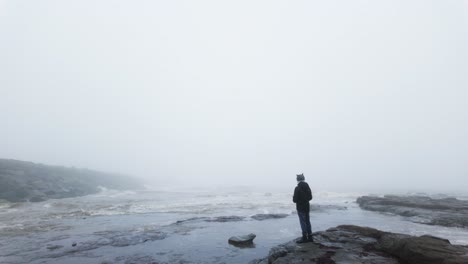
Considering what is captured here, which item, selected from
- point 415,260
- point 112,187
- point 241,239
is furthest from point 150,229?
point 112,187

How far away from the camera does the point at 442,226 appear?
2844 centimetres

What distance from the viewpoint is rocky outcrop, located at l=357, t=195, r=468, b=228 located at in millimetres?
30375

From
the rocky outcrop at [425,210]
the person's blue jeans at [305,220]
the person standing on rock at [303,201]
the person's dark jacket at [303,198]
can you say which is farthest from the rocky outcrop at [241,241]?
the rocky outcrop at [425,210]

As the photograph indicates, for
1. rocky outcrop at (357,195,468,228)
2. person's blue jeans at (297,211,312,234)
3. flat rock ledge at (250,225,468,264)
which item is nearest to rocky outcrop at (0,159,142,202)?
person's blue jeans at (297,211,312,234)

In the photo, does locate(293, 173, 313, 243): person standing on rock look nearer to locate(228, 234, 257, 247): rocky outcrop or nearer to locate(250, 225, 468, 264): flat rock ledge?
locate(250, 225, 468, 264): flat rock ledge

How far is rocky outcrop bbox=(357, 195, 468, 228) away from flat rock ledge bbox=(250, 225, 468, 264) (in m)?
22.4

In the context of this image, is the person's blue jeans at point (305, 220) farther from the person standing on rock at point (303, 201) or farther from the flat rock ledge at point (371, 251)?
the flat rock ledge at point (371, 251)

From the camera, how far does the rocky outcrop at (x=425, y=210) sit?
99.7 ft

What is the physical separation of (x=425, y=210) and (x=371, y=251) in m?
33.6

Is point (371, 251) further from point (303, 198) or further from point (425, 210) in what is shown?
point (425, 210)

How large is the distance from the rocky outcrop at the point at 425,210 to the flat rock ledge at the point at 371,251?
22438 mm

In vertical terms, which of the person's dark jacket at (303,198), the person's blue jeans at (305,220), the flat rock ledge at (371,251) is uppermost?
the person's dark jacket at (303,198)

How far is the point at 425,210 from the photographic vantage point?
38.2 m

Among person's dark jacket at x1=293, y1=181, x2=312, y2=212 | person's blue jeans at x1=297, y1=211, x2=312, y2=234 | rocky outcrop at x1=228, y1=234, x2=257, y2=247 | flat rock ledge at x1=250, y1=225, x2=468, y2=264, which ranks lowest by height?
rocky outcrop at x1=228, y1=234, x2=257, y2=247
